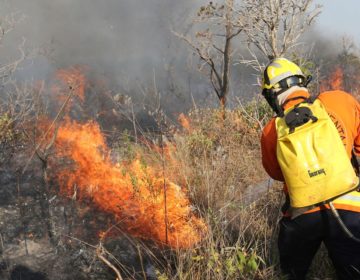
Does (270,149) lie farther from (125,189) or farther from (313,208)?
(125,189)

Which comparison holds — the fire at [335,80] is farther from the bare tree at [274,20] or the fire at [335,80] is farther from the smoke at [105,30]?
the bare tree at [274,20]

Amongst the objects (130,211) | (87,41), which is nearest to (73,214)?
(130,211)

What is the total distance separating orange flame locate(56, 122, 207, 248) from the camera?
5.63m

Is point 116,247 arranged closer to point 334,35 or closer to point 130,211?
point 130,211

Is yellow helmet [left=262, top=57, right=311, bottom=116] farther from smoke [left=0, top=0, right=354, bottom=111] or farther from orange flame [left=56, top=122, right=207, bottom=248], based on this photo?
smoke [left=0, top=0, right=354, bottom=111]

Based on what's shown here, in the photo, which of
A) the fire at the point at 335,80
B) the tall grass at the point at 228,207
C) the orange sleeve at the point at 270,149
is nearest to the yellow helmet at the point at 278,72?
the orange sleeve at the point at 270,149

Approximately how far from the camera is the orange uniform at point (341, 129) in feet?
7.11

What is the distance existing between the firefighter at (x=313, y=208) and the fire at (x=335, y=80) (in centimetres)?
1405

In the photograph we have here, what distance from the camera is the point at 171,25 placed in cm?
1912

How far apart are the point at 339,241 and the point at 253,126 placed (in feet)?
20.7

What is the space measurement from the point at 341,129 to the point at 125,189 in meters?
A: 5.03

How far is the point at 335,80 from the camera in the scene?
17359 mm

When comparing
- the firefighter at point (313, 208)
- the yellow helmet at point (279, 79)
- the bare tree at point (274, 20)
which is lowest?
the firefighter at point (313, 208)

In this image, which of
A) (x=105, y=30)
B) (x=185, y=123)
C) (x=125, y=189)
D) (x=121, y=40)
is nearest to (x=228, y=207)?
(x=125, y=189)
